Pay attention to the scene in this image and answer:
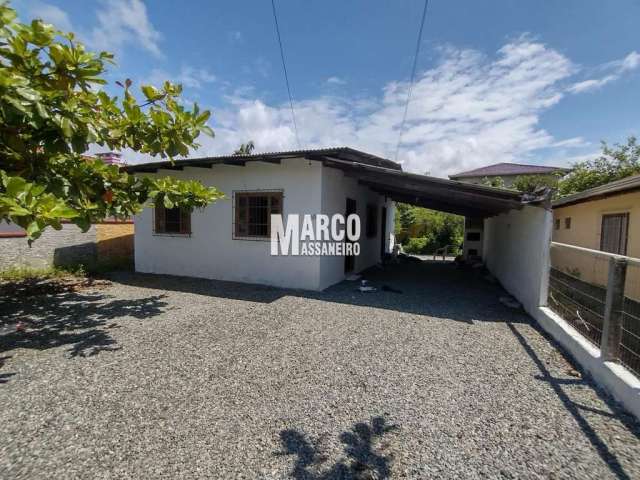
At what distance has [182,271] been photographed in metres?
9.64

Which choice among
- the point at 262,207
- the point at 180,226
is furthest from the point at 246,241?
the point at 180,226

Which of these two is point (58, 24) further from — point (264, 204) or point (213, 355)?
point (264, 204)

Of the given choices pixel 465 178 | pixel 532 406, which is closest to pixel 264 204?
pixel 532 406

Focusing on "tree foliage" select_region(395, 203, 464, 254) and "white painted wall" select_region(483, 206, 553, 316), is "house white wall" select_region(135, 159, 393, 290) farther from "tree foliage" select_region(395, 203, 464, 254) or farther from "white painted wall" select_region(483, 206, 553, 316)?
"tree foliage" select_region(395, 203, 464, 254)

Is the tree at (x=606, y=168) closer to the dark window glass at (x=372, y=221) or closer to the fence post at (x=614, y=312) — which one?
the dark window glass at (x=372, y=221)

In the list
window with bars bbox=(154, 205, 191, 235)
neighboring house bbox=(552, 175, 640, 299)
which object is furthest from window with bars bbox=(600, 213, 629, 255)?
window with bars bbox=(154, 205, 191, 235)

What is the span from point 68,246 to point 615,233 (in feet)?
56.3

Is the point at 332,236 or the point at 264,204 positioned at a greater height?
the point at 264,204

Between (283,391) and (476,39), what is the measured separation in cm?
998

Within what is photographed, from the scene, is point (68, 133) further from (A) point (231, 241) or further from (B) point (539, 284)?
(B) point (539, 284)

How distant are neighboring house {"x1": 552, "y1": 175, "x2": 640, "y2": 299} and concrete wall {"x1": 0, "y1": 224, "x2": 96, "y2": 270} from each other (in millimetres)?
14075

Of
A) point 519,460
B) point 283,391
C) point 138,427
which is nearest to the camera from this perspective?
point 519,460

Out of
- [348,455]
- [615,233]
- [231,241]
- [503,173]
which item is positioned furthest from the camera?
[503,173]

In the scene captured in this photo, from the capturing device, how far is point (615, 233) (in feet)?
27.1
